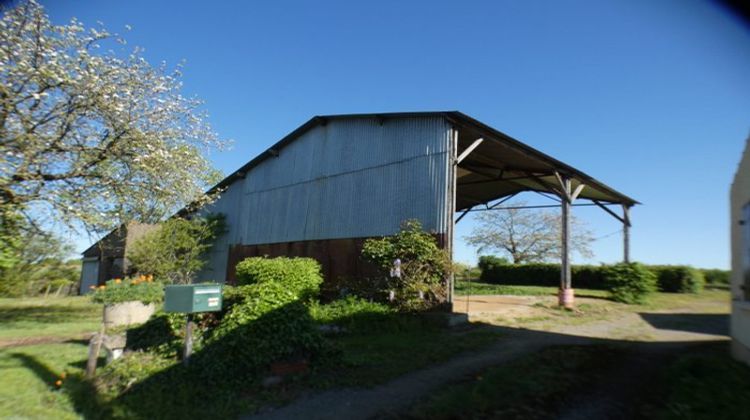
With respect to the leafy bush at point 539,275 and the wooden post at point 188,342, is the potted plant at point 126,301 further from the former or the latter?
the leafy bush at point 539,275

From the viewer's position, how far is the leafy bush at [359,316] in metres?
10.0

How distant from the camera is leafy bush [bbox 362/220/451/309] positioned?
35.1 feet

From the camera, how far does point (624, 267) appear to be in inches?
617

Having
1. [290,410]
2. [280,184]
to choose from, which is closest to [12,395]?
[290,410]

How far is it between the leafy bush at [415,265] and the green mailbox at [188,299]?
5.51m

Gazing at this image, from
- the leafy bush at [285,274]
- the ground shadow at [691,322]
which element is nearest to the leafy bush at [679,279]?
the ground shadow at [691,322]

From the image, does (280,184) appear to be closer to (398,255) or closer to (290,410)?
(398,255)

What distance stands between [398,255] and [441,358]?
4.39 meters

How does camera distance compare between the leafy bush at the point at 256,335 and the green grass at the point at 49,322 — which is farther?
the green grass at the point at 49,322

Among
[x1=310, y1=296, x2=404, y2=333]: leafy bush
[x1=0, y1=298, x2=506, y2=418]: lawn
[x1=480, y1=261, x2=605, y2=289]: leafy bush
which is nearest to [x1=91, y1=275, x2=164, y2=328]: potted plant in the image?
[x1=0, y1=298, x2=506, y2=418]: lawn

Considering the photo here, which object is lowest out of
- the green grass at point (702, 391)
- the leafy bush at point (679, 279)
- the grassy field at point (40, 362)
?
the grassy field at point (40, 362)

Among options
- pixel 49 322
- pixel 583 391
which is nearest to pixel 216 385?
pixel 583 391

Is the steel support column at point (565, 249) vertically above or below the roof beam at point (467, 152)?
below

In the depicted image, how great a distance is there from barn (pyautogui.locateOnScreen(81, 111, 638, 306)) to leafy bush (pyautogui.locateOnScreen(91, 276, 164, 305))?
5.31 m
